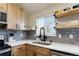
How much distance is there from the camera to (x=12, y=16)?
1808 mm

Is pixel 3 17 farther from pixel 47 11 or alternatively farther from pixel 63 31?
pixel 63 31

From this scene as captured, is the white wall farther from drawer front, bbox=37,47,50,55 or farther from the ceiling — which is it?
drawer front, bbox=37,47,50,55

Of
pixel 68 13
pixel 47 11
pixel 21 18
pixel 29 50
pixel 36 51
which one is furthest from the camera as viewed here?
pixel 21 18

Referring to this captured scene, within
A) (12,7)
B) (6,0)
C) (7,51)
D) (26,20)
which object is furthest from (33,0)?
(26,20)

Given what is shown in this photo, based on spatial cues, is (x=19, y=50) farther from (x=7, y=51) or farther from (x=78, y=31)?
(x=78, y=31)

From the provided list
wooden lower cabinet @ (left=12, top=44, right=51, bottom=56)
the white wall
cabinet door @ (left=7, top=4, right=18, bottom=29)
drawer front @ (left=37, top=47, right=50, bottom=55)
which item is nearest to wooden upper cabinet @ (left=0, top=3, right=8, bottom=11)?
cabinet door @ (left=7, top=4, right=18, bottom=29)

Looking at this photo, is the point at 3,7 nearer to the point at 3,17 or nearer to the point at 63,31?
the point at 3,17

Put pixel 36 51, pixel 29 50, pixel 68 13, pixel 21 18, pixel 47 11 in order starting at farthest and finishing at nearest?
pixel 21 18
pixel 47 11
pixel 29 50
pixel 36 51
pixel 68 13

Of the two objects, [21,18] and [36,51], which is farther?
[21,18]

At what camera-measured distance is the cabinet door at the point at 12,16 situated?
67.8 inches

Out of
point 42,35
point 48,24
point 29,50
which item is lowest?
point 29,50

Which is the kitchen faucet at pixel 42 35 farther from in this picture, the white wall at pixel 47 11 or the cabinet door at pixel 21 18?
the cabinet door at pixel 21 18

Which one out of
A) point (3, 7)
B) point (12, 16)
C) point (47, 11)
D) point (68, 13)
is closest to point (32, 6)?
point (47, 11)

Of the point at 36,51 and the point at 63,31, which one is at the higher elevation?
the point at 63,31
